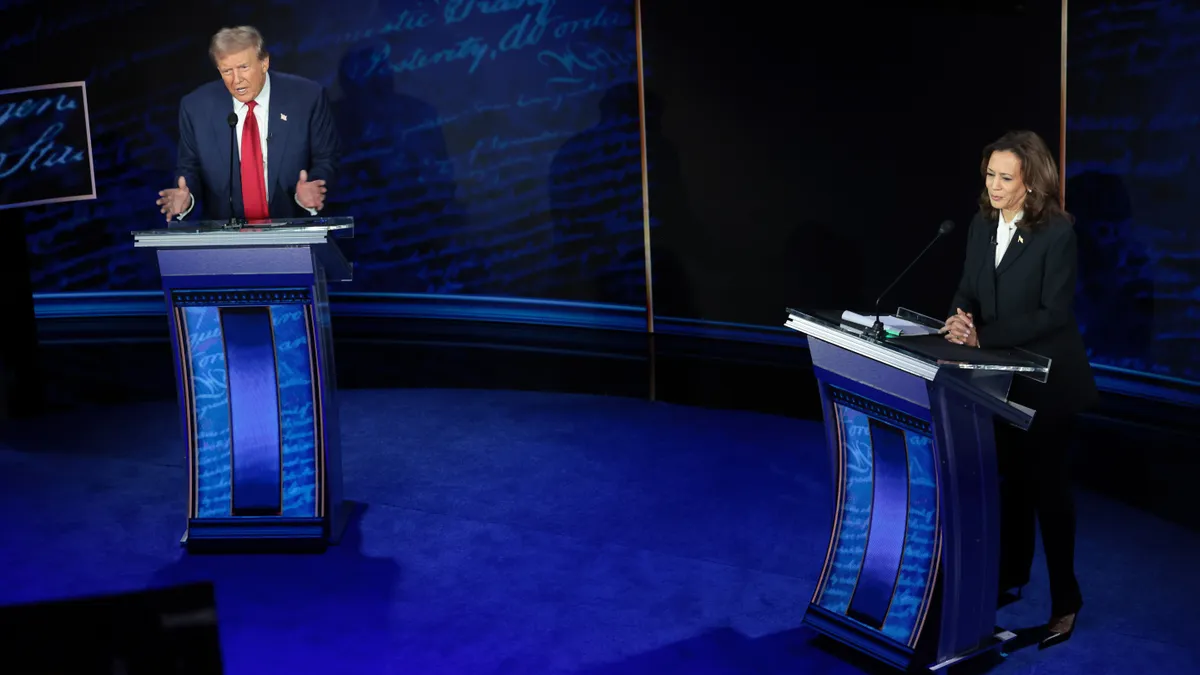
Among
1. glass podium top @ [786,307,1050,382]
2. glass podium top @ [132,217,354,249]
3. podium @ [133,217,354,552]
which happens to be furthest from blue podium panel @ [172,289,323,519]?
glass podium top @ [786,307,1050,382]

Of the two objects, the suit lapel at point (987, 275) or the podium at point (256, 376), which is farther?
the podium at point (256, 376)

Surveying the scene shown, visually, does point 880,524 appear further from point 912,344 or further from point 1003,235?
point 1003,235

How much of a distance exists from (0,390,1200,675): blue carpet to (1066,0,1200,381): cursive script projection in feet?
2.13

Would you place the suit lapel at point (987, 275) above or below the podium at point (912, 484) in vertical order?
above

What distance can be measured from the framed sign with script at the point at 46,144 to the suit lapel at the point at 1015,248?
4.03m

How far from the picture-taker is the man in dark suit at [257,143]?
405cm

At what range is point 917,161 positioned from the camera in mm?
4926

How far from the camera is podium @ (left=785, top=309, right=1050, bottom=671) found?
9.43ft

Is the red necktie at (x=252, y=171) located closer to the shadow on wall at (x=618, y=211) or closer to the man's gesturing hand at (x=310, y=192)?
the man's gesturing hand at (x=310, y=192)

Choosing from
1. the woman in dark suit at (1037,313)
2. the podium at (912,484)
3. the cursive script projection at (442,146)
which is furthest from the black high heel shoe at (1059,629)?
the cursive script projection at (442,146)

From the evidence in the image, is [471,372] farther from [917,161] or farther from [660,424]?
[917,161]

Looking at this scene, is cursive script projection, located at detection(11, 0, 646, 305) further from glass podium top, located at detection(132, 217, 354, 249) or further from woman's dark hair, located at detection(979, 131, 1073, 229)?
woman's dark hair, located at detection(979, 131, 1073, 229)

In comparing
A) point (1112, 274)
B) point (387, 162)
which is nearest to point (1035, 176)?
point (1112, 274)

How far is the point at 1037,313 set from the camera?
3.11 m
